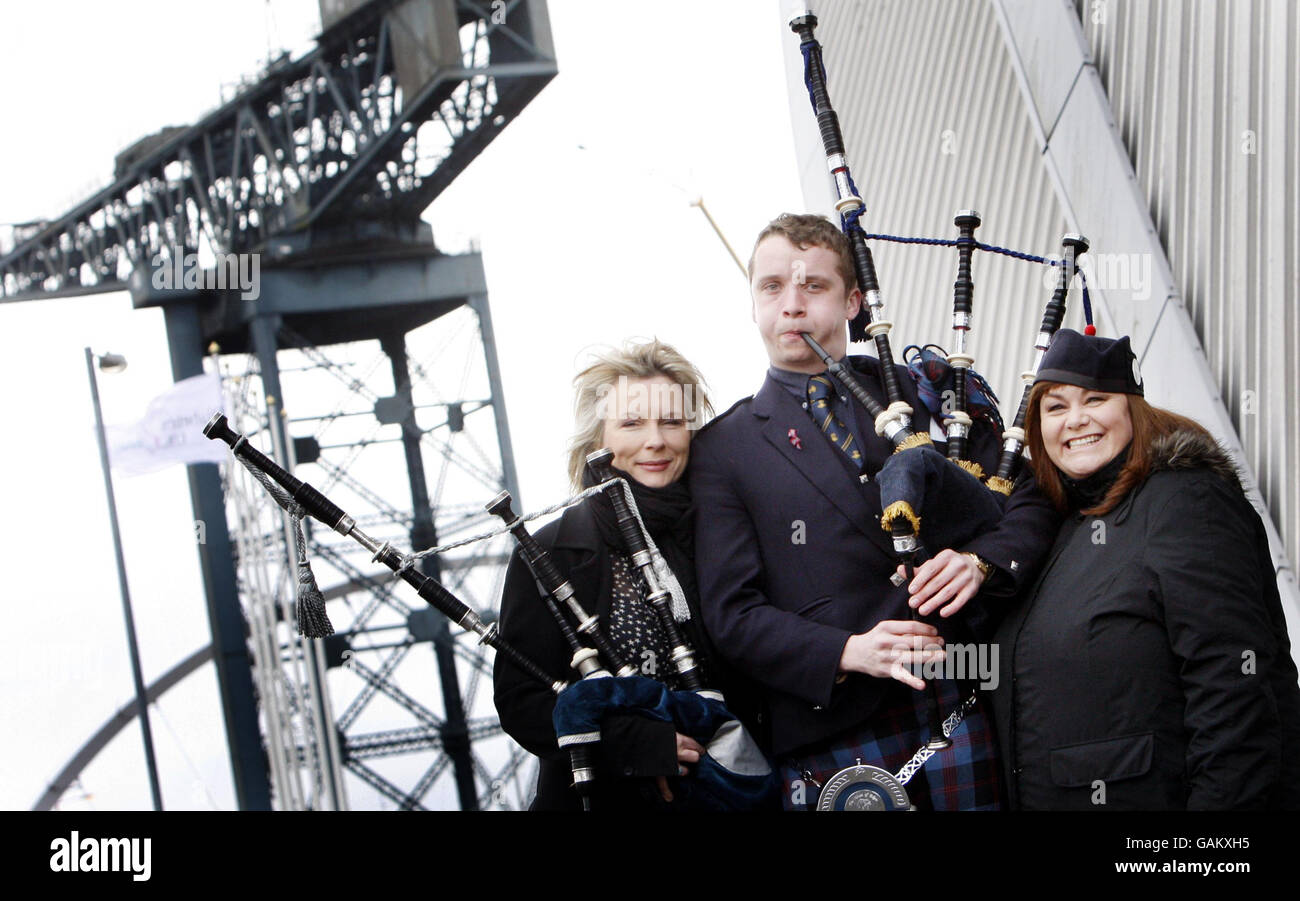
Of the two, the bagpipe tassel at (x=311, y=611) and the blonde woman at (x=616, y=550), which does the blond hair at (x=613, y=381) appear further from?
the bagpipe tassel at (x=311, y=611)

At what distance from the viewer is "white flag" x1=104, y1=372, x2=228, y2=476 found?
9.45 metres

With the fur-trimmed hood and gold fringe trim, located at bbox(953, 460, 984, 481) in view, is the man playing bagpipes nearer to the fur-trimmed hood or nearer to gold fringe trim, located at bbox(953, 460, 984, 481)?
gold fringe trim, located at bbox(953, 460, 984, 481)

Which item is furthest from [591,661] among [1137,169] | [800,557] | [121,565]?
[121,565]

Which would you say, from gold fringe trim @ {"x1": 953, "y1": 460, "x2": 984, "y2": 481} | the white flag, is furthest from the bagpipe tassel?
the white flag

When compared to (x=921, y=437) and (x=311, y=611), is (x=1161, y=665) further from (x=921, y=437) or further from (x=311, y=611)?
(x=311, y=611)

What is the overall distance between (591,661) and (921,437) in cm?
68

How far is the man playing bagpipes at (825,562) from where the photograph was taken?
6.75ft

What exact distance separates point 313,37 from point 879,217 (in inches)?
161

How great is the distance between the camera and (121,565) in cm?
787

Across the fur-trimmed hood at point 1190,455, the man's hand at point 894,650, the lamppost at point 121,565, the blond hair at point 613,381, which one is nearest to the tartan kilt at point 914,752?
the man's hand at point 894,650

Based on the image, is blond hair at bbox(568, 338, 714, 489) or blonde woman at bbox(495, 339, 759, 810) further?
blond hair at bbox(568, 338, 714, 489)

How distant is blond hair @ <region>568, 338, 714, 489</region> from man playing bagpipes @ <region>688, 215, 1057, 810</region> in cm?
9

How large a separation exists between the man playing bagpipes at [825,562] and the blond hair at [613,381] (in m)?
0.09
